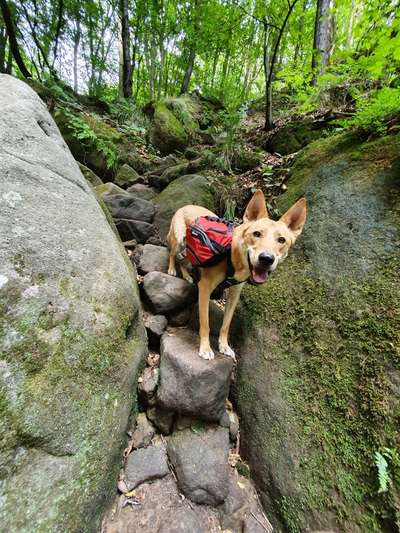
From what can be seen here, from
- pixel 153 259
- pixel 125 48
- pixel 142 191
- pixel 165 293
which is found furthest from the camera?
pixel 125 48

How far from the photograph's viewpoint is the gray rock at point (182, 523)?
213 cm

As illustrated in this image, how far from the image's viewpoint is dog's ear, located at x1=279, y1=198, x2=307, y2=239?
283cm

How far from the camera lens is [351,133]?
386 cm

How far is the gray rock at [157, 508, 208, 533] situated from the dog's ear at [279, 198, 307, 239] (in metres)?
3.03

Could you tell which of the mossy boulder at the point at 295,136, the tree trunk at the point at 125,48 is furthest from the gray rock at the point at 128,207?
the tree trunk at the point at 125,48

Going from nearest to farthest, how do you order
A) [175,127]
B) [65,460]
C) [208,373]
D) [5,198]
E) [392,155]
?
[65,460], [5,198], [208,373], [392,155], [175,127]

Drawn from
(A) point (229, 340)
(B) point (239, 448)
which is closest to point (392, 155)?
(A) point (229, 340)

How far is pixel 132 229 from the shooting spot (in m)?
4.99

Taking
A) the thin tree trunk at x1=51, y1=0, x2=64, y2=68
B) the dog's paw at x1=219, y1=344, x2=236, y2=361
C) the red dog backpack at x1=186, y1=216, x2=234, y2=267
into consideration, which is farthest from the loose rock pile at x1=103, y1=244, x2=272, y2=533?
the thin tree trunk at x1=51, y1=0, x2=64, y2=68

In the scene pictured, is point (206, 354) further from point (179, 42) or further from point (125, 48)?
point (179, 42)

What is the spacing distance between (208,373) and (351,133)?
4.16 metres

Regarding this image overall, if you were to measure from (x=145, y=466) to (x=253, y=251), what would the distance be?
2.44 meters

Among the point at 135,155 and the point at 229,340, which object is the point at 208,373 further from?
the point at 135,155

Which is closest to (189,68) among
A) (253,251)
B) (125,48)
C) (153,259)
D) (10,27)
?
(125,48)
